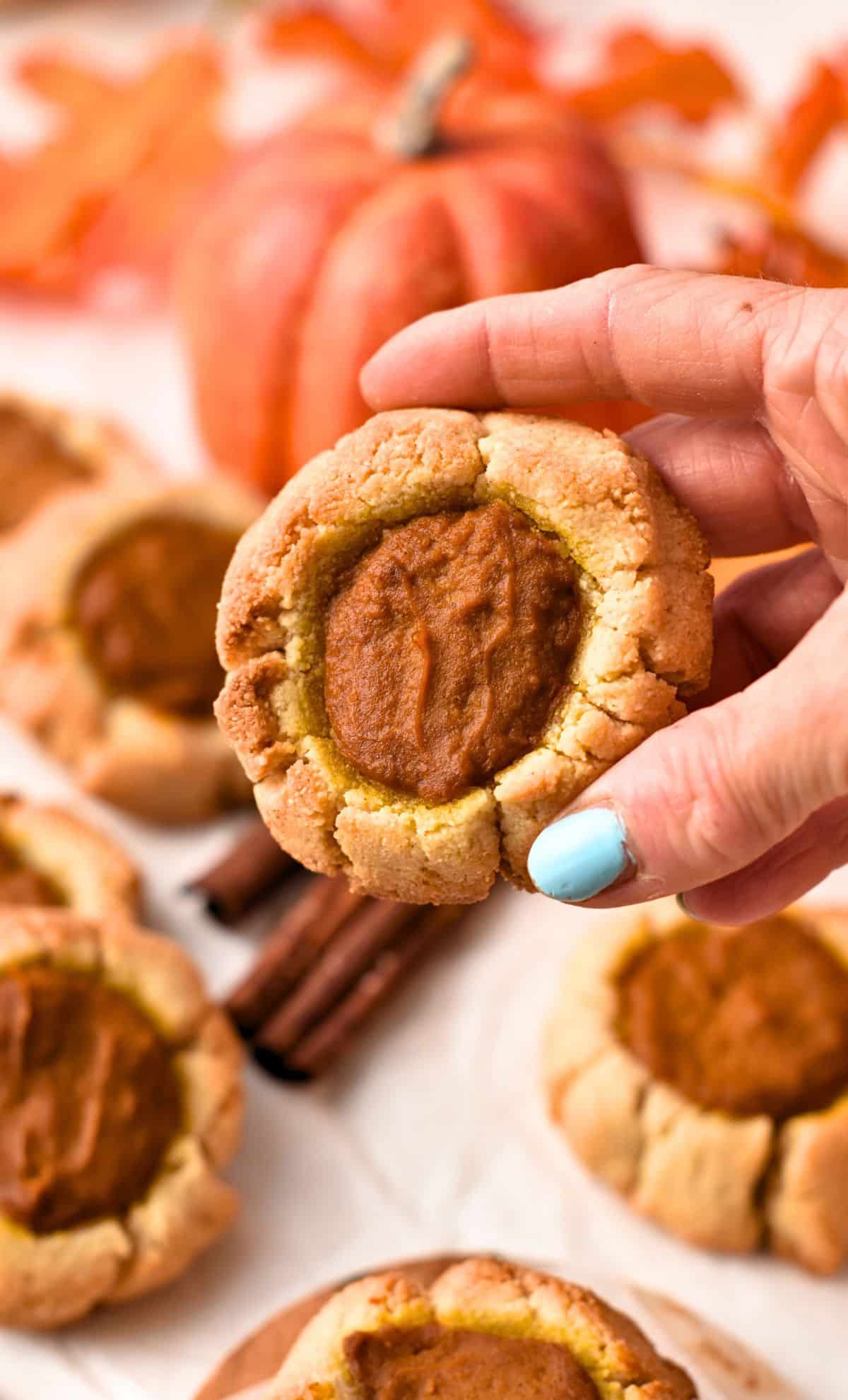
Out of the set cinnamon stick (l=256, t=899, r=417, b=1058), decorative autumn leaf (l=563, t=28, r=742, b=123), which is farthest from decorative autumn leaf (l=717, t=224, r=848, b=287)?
cinnamon stick (l=256, t=899, r=417, b=1058)

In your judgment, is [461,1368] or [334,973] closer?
[461,1368]

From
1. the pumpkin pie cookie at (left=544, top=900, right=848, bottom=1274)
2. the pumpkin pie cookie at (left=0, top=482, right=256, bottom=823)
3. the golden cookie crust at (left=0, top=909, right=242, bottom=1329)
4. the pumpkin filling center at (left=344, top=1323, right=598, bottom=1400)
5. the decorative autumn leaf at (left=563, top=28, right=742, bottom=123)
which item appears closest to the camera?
the pumpkin filling center at (left=344, top=1323, right=598, bottom=1400)

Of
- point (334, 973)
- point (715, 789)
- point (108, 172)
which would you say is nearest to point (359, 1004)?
point (334, 973)

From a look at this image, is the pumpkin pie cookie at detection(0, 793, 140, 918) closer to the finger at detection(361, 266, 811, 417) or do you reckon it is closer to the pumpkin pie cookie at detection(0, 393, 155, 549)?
the pumpkin pie cookie at detection(0, 393, 155, 549)

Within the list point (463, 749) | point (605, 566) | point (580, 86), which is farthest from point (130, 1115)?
point (580, 86)

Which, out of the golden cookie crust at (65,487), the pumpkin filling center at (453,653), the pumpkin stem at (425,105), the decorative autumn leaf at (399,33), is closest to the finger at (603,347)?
the pumpkin filling center at (453,653)

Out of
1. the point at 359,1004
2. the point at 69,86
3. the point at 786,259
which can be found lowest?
the point at 359,1004

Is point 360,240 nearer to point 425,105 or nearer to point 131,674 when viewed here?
point 425,105

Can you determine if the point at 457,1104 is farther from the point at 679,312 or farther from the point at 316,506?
the point at 679,312
